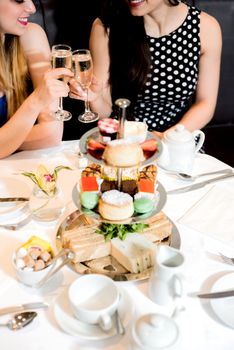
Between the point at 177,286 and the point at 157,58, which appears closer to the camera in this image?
the point at 177,286

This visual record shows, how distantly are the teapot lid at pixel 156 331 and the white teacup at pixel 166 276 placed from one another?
10 cm

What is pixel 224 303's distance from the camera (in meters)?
1.12

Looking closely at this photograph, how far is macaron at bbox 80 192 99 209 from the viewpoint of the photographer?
3.94 ft

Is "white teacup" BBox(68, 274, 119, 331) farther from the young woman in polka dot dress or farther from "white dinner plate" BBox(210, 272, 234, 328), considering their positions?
the young woman in polka dot dress

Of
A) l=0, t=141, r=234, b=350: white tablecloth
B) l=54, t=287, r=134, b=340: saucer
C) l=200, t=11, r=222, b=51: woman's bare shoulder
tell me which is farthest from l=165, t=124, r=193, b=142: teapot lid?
l=200, t=11, r=222, b=51: woman's bare shoulder

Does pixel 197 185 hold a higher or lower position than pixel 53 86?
lower

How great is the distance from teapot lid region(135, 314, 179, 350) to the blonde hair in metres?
1.32

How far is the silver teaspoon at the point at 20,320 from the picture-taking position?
1.05 metres

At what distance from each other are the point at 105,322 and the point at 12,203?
59cm

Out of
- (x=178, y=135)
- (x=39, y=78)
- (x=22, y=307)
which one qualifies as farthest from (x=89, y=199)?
(x=39, y=78)

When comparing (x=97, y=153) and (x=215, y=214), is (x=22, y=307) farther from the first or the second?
(x=215, y=214)

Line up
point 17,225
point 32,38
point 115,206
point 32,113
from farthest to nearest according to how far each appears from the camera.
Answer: point 32,38 < point 32,113 < point 17,225 < point 115,206

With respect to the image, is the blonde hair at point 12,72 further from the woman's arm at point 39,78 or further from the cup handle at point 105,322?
the cup handle at point 105,322

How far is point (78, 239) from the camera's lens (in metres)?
1.25
